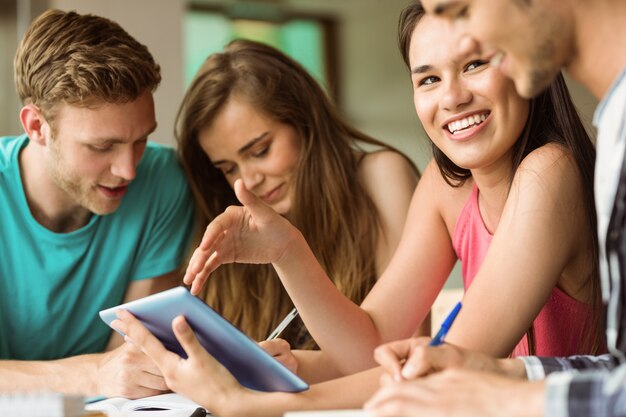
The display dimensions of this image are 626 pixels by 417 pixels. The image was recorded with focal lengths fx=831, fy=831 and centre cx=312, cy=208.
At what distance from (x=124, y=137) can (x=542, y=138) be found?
1021 millimetres

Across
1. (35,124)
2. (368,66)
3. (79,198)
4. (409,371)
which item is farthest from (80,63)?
(368,66)

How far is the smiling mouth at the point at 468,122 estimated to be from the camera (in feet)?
4.81

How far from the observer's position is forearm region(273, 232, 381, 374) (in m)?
1.56

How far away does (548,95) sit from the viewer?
4.85ft

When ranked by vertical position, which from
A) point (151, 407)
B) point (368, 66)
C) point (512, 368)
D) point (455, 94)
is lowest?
point (151, 407)

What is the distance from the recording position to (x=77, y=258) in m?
2.16

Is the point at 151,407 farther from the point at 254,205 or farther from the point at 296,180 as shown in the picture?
the point at 296,180

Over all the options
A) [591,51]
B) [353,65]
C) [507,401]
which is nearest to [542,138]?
[591,51]

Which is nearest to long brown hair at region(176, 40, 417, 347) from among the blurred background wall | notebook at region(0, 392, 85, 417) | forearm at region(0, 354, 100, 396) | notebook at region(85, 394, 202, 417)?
forearm at region(0, 354, 100, 396)

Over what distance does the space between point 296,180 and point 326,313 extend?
0.58 metres

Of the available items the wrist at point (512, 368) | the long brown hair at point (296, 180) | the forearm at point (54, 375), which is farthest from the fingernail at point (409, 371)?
the long brown hair at point (296, 180)

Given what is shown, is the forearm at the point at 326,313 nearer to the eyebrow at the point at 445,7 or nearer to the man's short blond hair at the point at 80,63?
the eyebrow at the point at 445,7

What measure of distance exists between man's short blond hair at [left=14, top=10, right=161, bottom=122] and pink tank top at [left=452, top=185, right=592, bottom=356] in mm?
869

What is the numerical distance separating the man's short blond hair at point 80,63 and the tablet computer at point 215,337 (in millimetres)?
849
